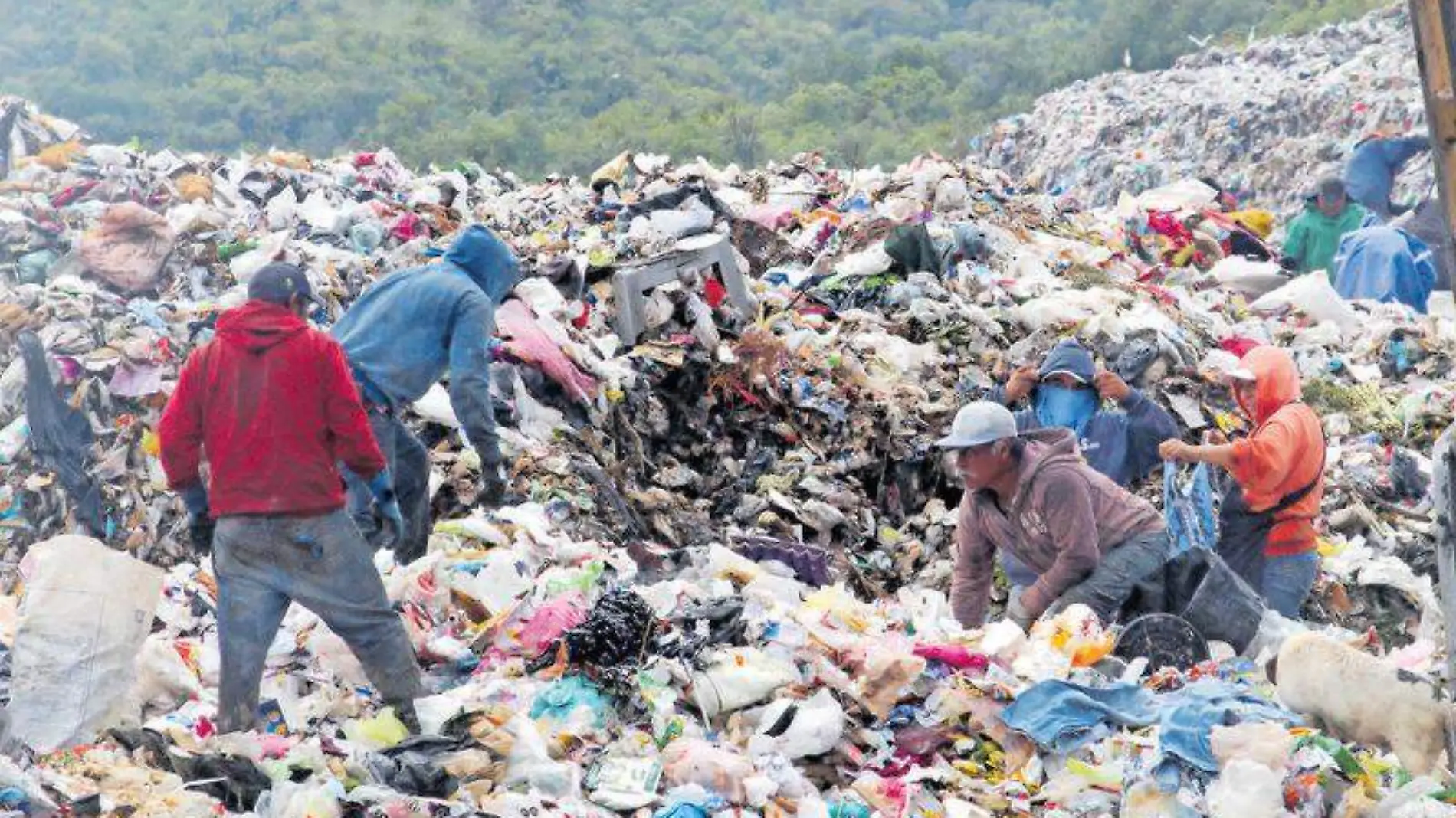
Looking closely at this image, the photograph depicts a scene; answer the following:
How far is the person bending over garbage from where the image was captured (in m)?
5.96

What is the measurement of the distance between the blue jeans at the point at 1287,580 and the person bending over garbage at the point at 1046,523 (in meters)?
0.77

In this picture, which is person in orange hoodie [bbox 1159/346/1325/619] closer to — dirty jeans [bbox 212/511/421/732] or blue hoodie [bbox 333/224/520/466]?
blue hoodie [bbox 333/224/520/466]

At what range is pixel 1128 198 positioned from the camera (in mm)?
15781

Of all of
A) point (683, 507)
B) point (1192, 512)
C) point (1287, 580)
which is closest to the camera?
point (1192, 512)

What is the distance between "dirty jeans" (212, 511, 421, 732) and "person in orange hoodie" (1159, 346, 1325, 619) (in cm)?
306

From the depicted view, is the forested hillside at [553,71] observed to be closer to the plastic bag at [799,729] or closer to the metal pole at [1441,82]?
the plastic bag at [799,729]

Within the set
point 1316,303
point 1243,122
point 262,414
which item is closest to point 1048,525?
point 262,414

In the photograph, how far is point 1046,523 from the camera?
6051 millimetres

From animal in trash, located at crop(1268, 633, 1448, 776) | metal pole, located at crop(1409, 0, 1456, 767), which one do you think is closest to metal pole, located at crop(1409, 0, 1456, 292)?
metal pole, located at crop(1409, 0, 1456, 767)

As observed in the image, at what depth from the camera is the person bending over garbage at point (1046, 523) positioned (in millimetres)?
5961

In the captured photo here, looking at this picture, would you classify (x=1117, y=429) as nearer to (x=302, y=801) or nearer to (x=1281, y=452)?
(x=1281, y=452)

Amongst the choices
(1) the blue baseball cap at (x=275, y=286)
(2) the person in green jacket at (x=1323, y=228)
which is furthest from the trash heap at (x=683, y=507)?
(1) the blue baseball cap at (x=275, y=286)

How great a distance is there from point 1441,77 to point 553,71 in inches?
2234

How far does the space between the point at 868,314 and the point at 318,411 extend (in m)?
6.32
